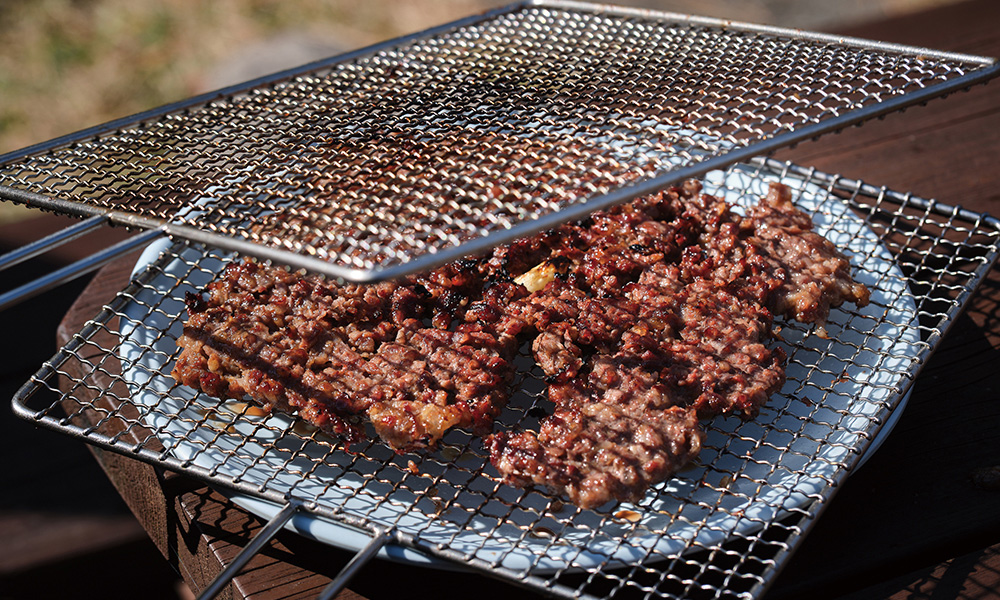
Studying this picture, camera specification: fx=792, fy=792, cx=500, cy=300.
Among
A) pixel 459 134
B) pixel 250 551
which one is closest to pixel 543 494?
pixel 250 551

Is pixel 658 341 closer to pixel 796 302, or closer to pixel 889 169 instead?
pixel 796 302

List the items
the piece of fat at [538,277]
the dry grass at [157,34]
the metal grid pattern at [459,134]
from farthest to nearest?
the dry grass at [157,34] < the piece of fat at [538,277] < the metal grid pattern at [459,134]

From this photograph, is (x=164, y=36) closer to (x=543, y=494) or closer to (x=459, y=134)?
(x=459, y=134)

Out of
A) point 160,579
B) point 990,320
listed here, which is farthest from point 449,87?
point 160,579

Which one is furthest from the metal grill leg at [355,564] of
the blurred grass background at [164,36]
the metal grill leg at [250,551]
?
the blurred grass background at [164,36]

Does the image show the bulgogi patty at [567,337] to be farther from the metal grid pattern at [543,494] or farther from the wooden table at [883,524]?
the wooden table at [883,524]

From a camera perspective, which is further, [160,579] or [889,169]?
[889,169]

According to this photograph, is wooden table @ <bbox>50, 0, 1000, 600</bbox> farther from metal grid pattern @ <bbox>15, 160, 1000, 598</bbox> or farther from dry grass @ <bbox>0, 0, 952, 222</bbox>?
dry grass @ <bbox>0, 0, 952, 222</bbox>
